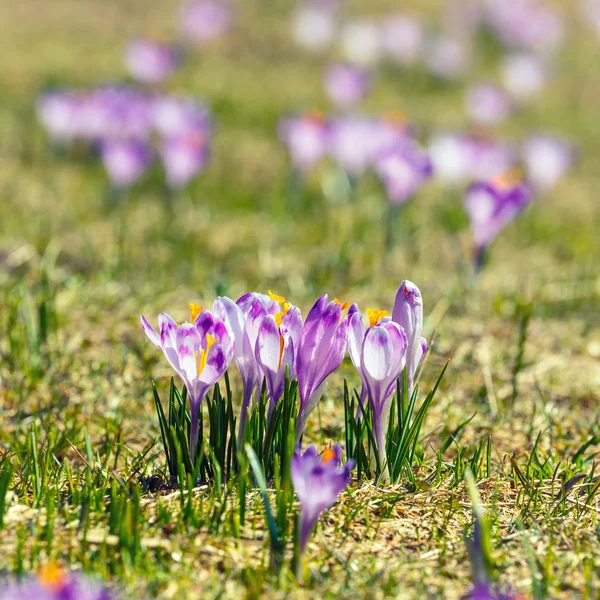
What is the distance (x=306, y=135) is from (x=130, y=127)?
46.4 inches

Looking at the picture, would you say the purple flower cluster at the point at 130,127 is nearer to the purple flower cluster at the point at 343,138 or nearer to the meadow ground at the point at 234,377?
the meadow ground at the point at 234,377

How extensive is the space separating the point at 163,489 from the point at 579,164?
24.5ft

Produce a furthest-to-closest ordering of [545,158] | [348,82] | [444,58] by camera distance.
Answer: [444,58], [348,82], [545,158]

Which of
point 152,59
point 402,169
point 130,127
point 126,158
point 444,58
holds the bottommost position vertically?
point 402,169

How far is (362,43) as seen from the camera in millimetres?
10680

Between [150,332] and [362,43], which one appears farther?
[362,43]

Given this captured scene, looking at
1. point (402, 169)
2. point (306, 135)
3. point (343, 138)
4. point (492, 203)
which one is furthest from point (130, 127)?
point (492, 203)

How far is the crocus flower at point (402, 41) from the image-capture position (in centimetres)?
1051

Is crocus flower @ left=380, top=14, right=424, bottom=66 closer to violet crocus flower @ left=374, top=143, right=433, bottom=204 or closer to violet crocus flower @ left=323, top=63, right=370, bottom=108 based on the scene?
violet crocus flower @ left=323, top=63, right=370, bottom=108

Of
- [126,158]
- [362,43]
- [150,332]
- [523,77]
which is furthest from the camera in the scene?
[362,43]

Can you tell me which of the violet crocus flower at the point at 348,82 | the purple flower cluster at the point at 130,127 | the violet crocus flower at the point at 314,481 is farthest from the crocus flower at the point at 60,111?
the violet crocus flower at the point at 314,481

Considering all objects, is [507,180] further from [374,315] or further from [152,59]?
[152,59]

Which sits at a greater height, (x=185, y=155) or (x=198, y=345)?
(x=185, y=155)

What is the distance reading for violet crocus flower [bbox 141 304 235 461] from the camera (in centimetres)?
→ 189
